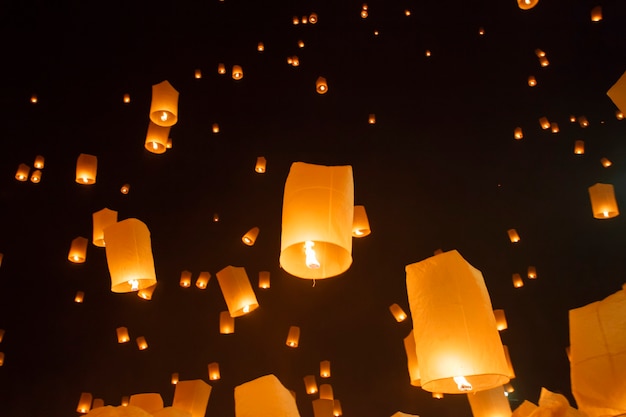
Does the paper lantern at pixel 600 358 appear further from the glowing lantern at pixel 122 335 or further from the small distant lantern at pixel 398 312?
the glowing lantern at pixel 122 335

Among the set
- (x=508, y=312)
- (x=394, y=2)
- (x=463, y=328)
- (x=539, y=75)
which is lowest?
(x=463, y=328)

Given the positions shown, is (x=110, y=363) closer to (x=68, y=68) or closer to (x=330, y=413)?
(x=330, y=413)

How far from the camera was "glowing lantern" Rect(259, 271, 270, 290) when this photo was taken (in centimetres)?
651

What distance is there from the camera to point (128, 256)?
323cm

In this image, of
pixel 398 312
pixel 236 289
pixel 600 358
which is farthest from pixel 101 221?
pixel 600 358

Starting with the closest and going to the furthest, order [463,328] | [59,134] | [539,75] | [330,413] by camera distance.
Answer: [463,328], [330,413], [59,134], [539,75]

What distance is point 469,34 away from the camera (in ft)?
23.9

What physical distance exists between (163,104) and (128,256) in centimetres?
156

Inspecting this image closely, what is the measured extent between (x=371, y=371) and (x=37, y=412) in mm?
3618

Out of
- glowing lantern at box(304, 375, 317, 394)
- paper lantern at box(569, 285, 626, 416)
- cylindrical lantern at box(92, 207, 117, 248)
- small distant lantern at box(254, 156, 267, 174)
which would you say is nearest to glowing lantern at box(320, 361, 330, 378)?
glowing lantern at box(304, 375, 317, 394)

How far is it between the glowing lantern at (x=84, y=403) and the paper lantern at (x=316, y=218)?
463 cm

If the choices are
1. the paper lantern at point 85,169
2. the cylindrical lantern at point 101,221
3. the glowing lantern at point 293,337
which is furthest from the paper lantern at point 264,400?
the glowing lantern at point 293,337

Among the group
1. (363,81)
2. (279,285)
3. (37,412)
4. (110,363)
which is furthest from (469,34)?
(37,412)

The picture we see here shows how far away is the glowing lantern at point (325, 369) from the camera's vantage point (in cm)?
617
